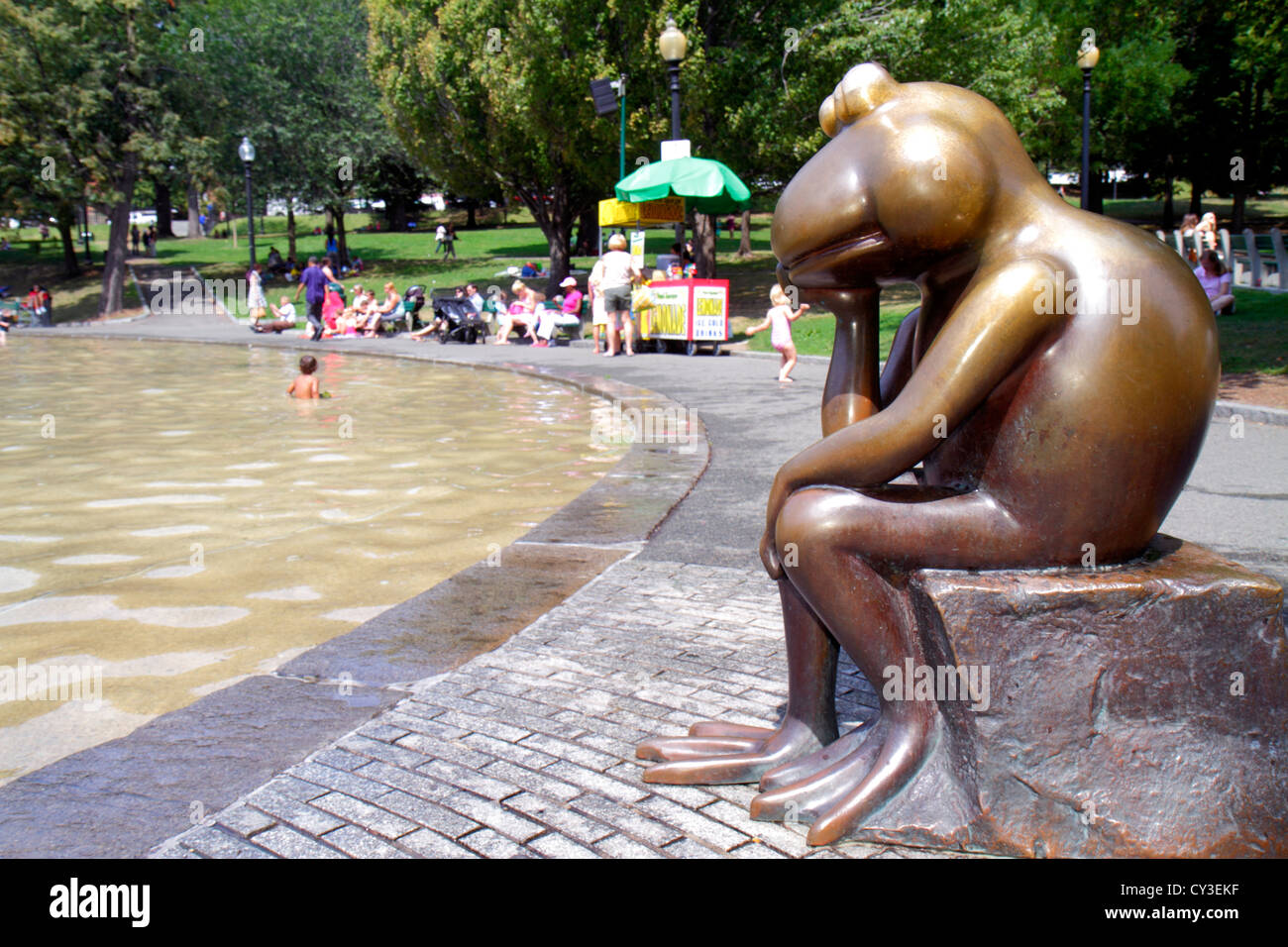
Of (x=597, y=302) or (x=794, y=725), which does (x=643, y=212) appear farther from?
(x=794, y=725)

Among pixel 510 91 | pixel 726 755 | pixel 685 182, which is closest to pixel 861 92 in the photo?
pixel 726 755

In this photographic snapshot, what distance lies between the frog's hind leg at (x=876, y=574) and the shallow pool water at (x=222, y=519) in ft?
8.70

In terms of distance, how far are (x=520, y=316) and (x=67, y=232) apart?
28560 millimetres

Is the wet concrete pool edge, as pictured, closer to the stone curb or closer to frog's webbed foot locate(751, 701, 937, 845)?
frog's webbed foot locate(751, 701, 937, 845)

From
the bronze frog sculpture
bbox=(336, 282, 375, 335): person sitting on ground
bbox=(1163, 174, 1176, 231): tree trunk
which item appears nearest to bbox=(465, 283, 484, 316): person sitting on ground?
bbox=(336, 282, 375, 335): person sitting on ground

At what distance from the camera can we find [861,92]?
2730mm

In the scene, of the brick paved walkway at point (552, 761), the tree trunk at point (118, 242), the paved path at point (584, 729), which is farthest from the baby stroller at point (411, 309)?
the brick paved walkway at point (552, 761)

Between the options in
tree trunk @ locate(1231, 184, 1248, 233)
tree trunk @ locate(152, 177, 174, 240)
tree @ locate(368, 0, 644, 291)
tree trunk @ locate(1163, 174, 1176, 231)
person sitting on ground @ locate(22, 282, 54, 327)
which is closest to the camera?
tree @ locate(368, 0, 644, 291)

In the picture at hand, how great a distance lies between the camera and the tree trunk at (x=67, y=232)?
3574cm

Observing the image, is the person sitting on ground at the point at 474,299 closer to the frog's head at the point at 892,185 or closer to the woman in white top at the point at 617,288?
the woman in white top at the point at 617,288

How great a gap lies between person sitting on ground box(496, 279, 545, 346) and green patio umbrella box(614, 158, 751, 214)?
11.5ft

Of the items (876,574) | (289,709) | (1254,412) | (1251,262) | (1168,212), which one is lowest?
(289,709)

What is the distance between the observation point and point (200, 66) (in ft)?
116

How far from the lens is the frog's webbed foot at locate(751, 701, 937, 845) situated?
103 inches
